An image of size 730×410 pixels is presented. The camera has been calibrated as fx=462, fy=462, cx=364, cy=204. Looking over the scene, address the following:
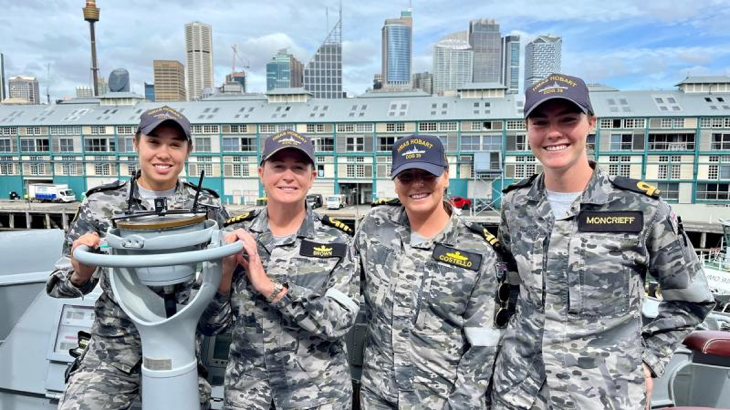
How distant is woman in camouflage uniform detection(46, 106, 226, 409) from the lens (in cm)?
247

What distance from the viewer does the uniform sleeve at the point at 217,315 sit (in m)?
2.35

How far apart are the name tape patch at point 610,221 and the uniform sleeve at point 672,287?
0.25 feet

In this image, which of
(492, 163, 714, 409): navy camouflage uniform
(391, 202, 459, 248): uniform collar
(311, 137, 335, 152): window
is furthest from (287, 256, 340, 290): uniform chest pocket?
(311, 137, 335, 152): window

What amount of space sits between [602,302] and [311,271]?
1.43 metres

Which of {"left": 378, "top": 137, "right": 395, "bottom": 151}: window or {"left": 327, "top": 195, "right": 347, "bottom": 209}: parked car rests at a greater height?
{"left": 378, "top": 137, "right": 395, "bottom": 151}: window

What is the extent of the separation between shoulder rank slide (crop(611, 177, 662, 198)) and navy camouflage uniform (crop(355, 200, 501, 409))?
2.29 feet

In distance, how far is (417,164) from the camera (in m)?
2.40

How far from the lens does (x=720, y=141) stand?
1294 inches

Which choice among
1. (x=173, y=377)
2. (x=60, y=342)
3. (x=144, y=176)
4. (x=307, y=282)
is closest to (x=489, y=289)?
(x=307, y=282)

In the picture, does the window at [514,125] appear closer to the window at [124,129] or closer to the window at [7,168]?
the window at [124,129]

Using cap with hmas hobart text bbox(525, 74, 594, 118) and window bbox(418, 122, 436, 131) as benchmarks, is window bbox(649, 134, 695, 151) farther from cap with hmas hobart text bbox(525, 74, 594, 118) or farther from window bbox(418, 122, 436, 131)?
cap with hmas hobart text bbox(525, 74, 594, 118)

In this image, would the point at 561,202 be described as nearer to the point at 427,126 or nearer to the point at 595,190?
the point at 595,190

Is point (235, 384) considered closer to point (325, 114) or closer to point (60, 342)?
point (60, 342)

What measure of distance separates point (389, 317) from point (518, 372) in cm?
69
